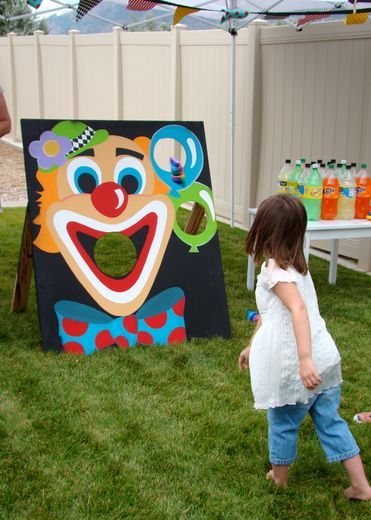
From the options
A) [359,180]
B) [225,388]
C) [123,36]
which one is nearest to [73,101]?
[123,36]

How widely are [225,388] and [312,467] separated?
979 mm

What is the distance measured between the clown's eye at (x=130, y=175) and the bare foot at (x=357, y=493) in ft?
8.75

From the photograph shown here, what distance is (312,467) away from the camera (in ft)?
11.0

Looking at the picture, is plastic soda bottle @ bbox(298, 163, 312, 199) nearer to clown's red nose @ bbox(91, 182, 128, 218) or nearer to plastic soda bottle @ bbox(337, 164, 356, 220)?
plastic soda bottle @ bbox(337, 164, 356, 220)

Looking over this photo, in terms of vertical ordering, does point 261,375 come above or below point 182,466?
above

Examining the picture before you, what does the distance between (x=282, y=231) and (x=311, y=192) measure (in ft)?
9.34

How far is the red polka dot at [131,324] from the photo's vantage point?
15.9 feet

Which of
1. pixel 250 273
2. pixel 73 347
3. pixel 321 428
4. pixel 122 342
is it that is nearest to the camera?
pixel 321 428

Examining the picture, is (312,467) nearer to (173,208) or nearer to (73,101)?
(173,208)

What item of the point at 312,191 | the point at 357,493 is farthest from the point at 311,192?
the point at 357,493

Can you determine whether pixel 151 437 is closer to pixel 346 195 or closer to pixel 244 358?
pixel 244 358

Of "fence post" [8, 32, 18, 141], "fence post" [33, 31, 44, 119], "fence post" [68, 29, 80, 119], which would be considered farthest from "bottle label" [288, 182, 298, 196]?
"fence post" [8, 32, 18, 141]

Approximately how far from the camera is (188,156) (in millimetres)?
5246

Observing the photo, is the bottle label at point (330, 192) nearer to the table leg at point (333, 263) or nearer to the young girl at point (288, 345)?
the table leg at point (333, 263)
